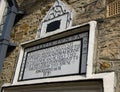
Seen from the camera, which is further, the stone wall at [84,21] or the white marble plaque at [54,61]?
the white marble plaque at [54,61]

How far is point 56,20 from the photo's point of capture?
10.8 feet

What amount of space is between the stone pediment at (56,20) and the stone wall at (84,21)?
9 cm

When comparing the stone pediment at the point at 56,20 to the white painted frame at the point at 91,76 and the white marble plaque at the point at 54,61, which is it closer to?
the white marble plaque at the point at 54,61

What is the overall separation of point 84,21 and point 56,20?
587mm

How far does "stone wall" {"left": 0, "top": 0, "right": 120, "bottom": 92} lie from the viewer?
2.33 metres

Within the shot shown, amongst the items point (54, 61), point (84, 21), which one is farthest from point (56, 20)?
point (54, 61)

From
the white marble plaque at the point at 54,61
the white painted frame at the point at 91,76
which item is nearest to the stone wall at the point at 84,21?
the white painted frame at the point at 91,76

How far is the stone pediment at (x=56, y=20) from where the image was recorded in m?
3.10

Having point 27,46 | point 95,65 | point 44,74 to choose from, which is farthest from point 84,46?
point 27,46

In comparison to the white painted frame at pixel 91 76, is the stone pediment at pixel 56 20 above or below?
above

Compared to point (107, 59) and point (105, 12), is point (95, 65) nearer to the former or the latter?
point (107, 59)

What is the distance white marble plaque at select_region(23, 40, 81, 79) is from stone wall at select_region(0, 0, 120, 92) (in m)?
0.30

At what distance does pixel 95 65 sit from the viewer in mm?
2389

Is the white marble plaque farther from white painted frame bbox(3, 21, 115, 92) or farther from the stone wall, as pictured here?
the stone wall
